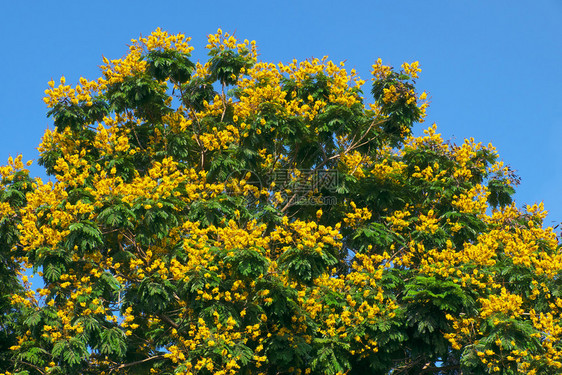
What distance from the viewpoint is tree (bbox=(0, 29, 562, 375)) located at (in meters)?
10.9

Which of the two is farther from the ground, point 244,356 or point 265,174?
point 265,174

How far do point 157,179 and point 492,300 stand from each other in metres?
6.34

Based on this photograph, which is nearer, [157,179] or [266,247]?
[266,247]

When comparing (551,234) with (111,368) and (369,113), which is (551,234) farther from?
Answer: (111,368)

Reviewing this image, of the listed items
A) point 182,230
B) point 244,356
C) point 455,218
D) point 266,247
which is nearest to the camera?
point 244,356

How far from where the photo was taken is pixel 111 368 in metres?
12.2

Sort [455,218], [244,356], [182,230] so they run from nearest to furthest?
1. [244,356]
2. [182,230]
3. [455,218]

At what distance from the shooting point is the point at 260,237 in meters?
11.6

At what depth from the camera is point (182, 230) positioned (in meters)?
12.4

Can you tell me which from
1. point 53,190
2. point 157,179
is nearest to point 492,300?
point 157,179

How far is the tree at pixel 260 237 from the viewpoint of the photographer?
10852 mm

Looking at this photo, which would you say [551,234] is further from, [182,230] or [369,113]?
[182,230]

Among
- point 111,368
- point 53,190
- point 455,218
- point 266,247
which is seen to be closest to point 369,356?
point 266,247

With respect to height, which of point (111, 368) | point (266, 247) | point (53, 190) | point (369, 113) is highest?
point (369, 113)
